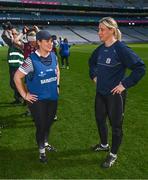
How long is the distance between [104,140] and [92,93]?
20.9 feet

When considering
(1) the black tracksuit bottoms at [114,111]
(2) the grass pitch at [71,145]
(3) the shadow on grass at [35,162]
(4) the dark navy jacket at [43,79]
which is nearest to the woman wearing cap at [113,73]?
(1) the black tracksuit bottoms at [114,111]

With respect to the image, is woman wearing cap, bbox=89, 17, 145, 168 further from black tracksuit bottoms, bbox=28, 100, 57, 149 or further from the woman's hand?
the woman's hand

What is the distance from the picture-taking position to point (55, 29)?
3130 inches

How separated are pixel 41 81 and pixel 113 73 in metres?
1.20

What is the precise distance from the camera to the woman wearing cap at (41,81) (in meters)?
5.72

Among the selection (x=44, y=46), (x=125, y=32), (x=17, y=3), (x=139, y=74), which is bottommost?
(x=125, y=32)

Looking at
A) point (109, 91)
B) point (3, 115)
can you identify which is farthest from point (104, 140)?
point (3, 115)

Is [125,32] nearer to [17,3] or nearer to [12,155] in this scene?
[17,3]

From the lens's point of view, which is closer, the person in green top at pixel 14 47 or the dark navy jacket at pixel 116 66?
the dark navy jacket at pixel 116 66

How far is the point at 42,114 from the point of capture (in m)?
6.05

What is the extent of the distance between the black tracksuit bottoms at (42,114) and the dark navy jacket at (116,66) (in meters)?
0.90

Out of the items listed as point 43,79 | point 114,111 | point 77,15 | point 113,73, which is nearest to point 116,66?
point 113,73

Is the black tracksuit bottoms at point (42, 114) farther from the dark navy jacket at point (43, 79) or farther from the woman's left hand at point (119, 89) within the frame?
the woman's left hand at point (119, 89)

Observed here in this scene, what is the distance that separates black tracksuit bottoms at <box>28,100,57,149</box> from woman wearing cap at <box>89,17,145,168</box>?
0.84 metres
